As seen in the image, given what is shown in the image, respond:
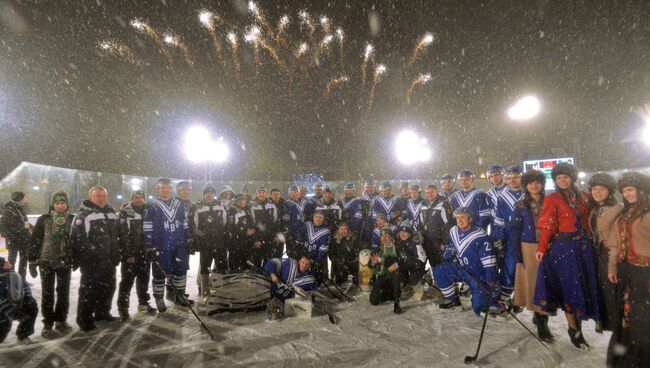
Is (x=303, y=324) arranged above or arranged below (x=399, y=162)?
below

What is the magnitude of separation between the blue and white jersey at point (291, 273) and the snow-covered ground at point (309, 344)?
66 cm

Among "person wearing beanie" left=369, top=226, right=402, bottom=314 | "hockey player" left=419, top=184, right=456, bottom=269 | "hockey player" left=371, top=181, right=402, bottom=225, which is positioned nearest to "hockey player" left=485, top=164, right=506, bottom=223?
"hockey player" left=419, top=184, right=456, bottom=269

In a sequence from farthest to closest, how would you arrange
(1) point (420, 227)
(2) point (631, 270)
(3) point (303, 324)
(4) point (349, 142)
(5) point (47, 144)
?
(4) point (349, 142)
(5) point (47, 144)
(1) point (420, 227)
(3) point (303, 324)
(2) point (631, 270)

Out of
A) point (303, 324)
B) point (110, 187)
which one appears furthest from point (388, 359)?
point (110, 187)

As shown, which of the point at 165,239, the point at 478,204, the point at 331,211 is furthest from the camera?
the point at 331,211

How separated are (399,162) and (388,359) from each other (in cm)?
2128

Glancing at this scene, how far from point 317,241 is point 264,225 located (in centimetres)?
137

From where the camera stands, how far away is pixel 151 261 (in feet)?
17.4

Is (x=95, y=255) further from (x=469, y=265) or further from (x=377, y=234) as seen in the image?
(x=469, y=265)

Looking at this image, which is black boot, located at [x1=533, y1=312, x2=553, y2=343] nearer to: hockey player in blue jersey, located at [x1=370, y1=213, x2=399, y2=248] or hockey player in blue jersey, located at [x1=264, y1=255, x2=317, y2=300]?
hockey player in blue jersey, located at [x1=370, y1=213, x2=399, y2=248]

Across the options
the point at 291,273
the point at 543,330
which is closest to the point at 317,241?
the point at 291,273

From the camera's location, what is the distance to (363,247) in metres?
6.92

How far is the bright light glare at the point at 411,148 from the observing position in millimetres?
21766

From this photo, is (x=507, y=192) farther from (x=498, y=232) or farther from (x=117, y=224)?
(x=117, y=224)
